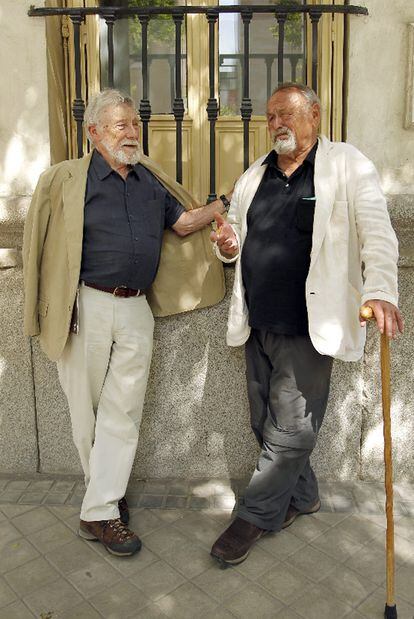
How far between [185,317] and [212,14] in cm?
170

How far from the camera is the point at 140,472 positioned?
409cm

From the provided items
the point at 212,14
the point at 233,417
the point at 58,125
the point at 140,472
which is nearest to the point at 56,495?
the point at 140,472

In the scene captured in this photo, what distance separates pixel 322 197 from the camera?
9.92ft

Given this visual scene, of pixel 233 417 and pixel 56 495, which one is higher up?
pixel 233 417

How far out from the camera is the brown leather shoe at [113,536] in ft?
10.7

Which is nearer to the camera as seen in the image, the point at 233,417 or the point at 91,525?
the point at 91,525

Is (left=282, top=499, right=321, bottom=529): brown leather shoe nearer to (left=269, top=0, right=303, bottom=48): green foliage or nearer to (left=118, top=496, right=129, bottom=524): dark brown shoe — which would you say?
(left=118, top=496, right=129, bottom=524): dark brown shoe

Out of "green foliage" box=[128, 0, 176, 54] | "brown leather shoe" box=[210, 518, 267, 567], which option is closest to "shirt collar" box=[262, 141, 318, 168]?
"brown leather shoe" box=[210, 518, 267, 567]

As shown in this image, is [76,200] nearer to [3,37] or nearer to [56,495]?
[3,37]

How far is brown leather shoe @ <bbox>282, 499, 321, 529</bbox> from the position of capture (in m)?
3.52

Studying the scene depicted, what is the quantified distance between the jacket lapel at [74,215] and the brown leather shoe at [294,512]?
1.66 meters

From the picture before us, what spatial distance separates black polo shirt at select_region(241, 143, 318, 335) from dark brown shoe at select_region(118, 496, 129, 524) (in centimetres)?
126

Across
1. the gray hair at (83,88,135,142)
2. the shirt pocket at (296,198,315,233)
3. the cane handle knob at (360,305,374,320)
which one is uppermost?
the gray hair at (83,88,135,142)

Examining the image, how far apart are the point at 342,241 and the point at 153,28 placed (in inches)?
123
